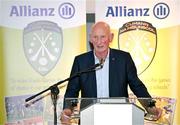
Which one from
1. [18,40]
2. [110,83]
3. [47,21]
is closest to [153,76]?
[110,83]

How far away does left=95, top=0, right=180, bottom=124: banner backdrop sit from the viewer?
3.51 metres

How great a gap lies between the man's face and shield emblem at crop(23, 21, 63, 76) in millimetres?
385

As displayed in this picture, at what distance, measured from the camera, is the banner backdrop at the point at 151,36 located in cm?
351

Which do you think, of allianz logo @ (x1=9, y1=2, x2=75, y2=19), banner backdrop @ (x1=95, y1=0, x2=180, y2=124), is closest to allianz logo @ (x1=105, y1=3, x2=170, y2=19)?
banner backdrop @ (x1=95, y1=0, x2=180, y2=124)

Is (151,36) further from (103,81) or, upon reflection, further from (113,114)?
(113,114)

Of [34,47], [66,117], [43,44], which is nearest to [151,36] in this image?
[43,44]

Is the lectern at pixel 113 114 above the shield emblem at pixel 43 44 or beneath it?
beneath

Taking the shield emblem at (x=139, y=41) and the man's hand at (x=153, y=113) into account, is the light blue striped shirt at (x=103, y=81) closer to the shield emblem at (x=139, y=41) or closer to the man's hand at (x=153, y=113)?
the shield emblem at (x=139, y=41)

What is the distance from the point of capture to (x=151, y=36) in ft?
11.6

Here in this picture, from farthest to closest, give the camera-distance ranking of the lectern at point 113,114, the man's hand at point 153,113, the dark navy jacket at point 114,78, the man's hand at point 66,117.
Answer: the dark navy jacket at point 114,78 < the man's hand at point 66,117 < the man's hand at point 153,113 < the lectern at point 113,114

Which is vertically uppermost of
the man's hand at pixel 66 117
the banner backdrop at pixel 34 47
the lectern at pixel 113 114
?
the banner backdrop at pixel 34 47

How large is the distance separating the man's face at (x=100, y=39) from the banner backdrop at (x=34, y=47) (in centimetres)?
12

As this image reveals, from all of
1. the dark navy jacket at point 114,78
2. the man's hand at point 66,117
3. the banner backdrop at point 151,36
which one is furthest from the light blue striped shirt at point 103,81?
the man's hand at point 66,117

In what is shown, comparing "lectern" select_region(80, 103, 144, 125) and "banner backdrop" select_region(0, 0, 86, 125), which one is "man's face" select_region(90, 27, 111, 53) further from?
"lectern" select_region(80, 103, 144, 125)
